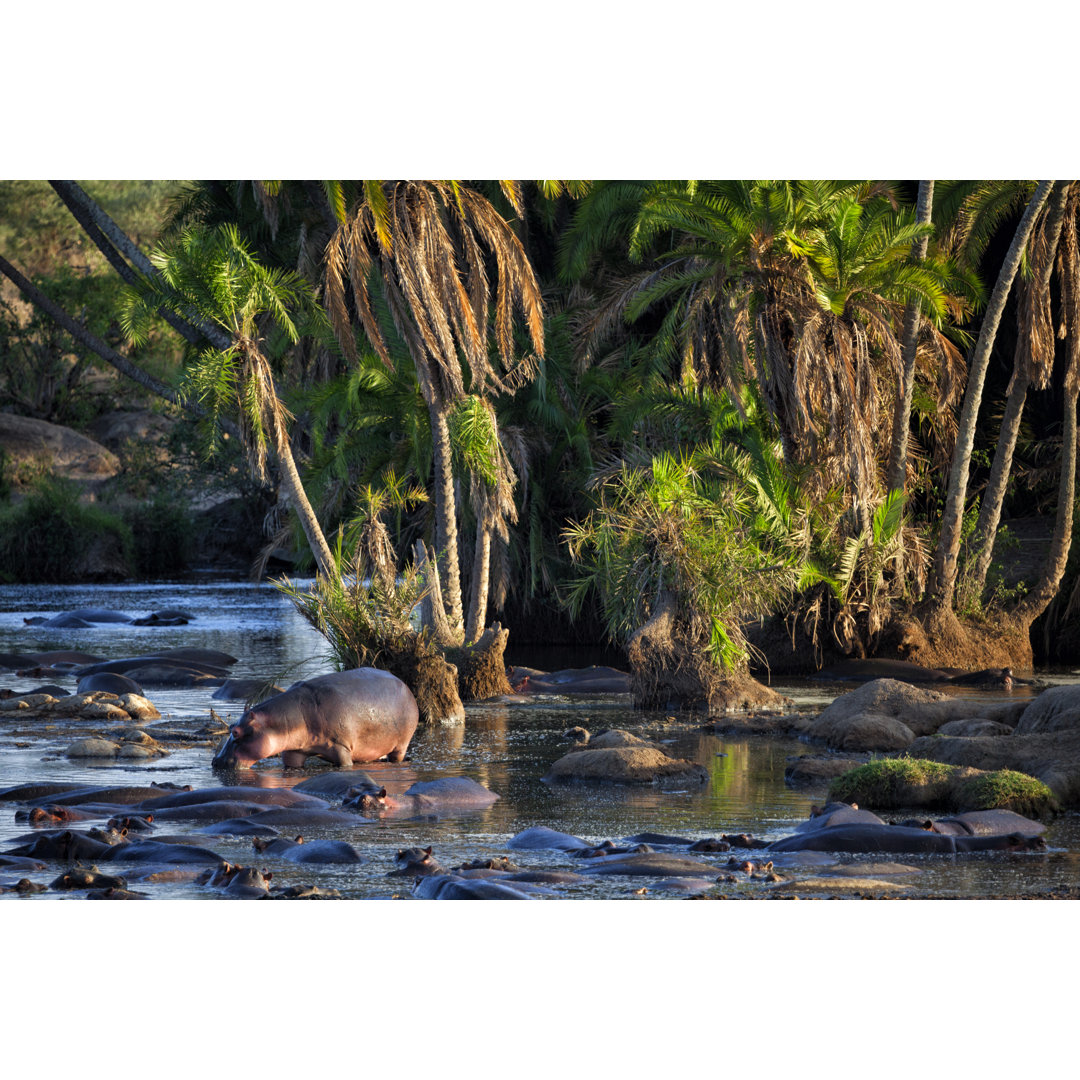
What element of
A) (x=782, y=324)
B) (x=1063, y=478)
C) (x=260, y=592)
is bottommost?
(x=260, y=592)

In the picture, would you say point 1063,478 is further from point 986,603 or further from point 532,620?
point 532,620

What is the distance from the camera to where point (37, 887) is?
333 inches

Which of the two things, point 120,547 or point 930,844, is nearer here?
point 930,844

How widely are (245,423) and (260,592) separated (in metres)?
20.7

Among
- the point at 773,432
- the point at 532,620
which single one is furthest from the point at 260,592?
the point at 773,432

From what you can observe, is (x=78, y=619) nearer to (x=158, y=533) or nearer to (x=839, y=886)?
(x=158, y=533)

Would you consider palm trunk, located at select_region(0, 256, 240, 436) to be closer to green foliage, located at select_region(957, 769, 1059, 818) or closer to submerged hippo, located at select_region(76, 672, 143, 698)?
submerged hippo, located at select_region(76, 672, 143, 698)

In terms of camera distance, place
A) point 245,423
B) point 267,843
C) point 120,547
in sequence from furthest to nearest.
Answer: point 120,547 < point 245,423 < point 267,843

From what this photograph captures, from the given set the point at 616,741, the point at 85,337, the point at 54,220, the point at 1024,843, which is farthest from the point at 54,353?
the point at 1024,843

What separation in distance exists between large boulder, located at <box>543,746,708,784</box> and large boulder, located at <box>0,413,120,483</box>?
39.0 m

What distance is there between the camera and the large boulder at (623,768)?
13.2 m

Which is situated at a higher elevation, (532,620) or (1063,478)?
(1063,478)

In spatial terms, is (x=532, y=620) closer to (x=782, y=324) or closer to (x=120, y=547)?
(x=782, y=324)

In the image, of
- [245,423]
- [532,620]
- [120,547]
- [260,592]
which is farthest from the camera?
[120,547]
